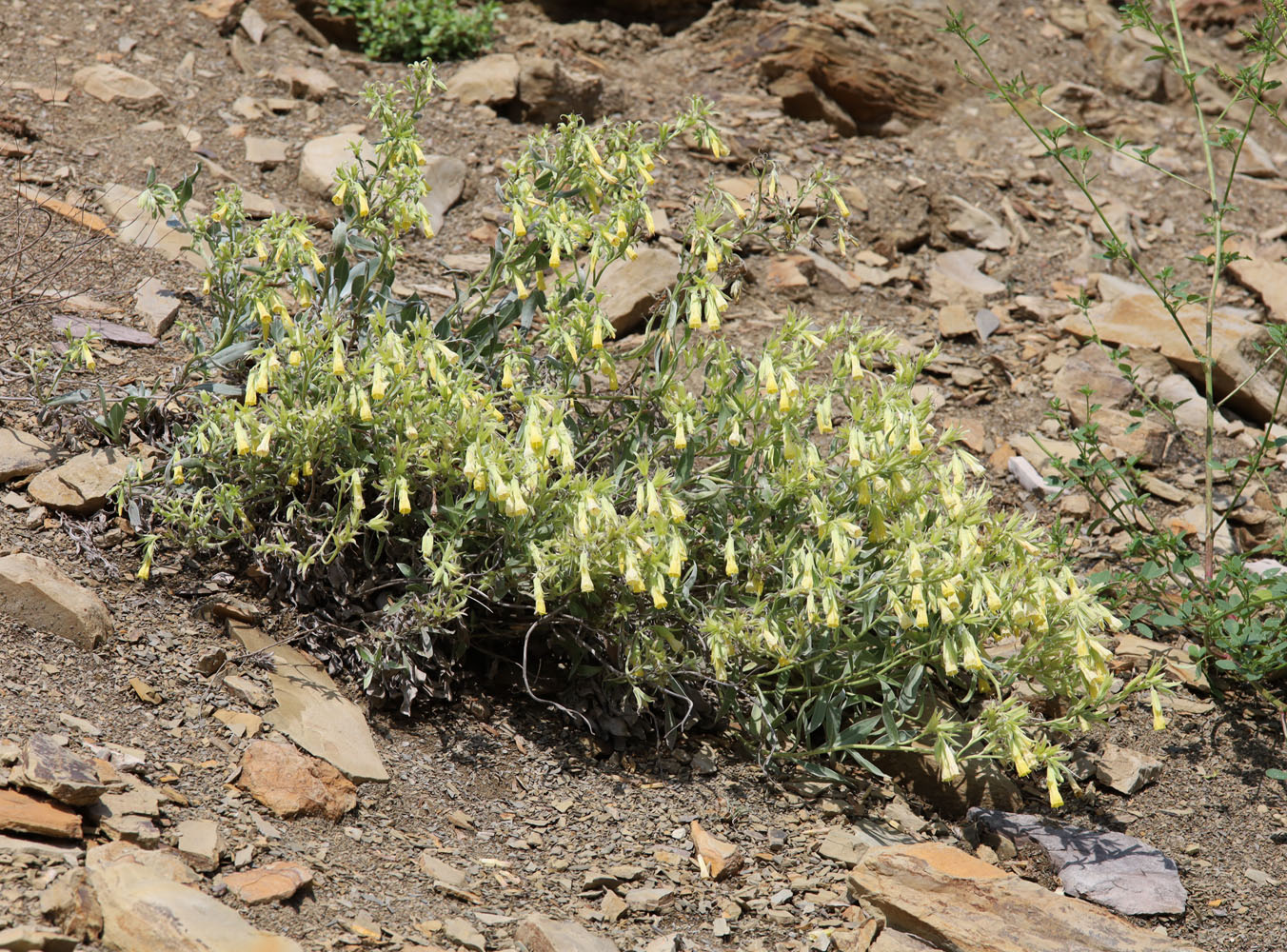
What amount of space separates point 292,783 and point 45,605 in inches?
32.8

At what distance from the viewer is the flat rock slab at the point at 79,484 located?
352cm

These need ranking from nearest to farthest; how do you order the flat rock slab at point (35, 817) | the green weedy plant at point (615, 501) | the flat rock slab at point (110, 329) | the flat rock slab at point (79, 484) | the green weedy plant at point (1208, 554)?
the flat rock slab at point (35, 817), the green weedy plant at point (615, 501), the flat rock slab at point (79, 484), the green weedy plant at point (1208, 554), the flat rock slab at point (110, 329)

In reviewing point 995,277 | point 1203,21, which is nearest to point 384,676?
point 995,277

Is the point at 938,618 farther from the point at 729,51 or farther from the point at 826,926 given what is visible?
the point at 729,51

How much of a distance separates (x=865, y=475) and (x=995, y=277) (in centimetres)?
348

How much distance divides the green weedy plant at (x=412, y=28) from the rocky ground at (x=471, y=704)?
17 cm

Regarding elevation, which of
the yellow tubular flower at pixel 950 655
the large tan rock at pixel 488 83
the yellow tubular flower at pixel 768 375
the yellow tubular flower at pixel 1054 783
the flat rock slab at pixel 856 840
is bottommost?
the flat rock slab at pixel 856 840

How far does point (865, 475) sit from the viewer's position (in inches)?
122

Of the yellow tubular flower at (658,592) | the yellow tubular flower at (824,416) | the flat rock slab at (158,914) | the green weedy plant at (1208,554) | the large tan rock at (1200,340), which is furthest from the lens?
the large tan rock at (1200,340)

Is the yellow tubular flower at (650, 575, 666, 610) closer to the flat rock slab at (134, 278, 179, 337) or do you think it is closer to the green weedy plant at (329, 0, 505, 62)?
the flat rock slab at (134, 278, 179, 337)

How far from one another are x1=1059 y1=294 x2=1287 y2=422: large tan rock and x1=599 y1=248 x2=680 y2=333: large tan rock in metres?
1.94

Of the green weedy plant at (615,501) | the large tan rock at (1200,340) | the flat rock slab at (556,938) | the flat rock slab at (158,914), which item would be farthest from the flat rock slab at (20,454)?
the large tan rock at (1200,340)

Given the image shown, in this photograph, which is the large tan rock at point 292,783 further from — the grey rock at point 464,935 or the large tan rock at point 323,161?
the large tan rock at point 323,161

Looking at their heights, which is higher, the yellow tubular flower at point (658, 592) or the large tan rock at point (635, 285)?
the yellow tubular flower at point (658, 592)
